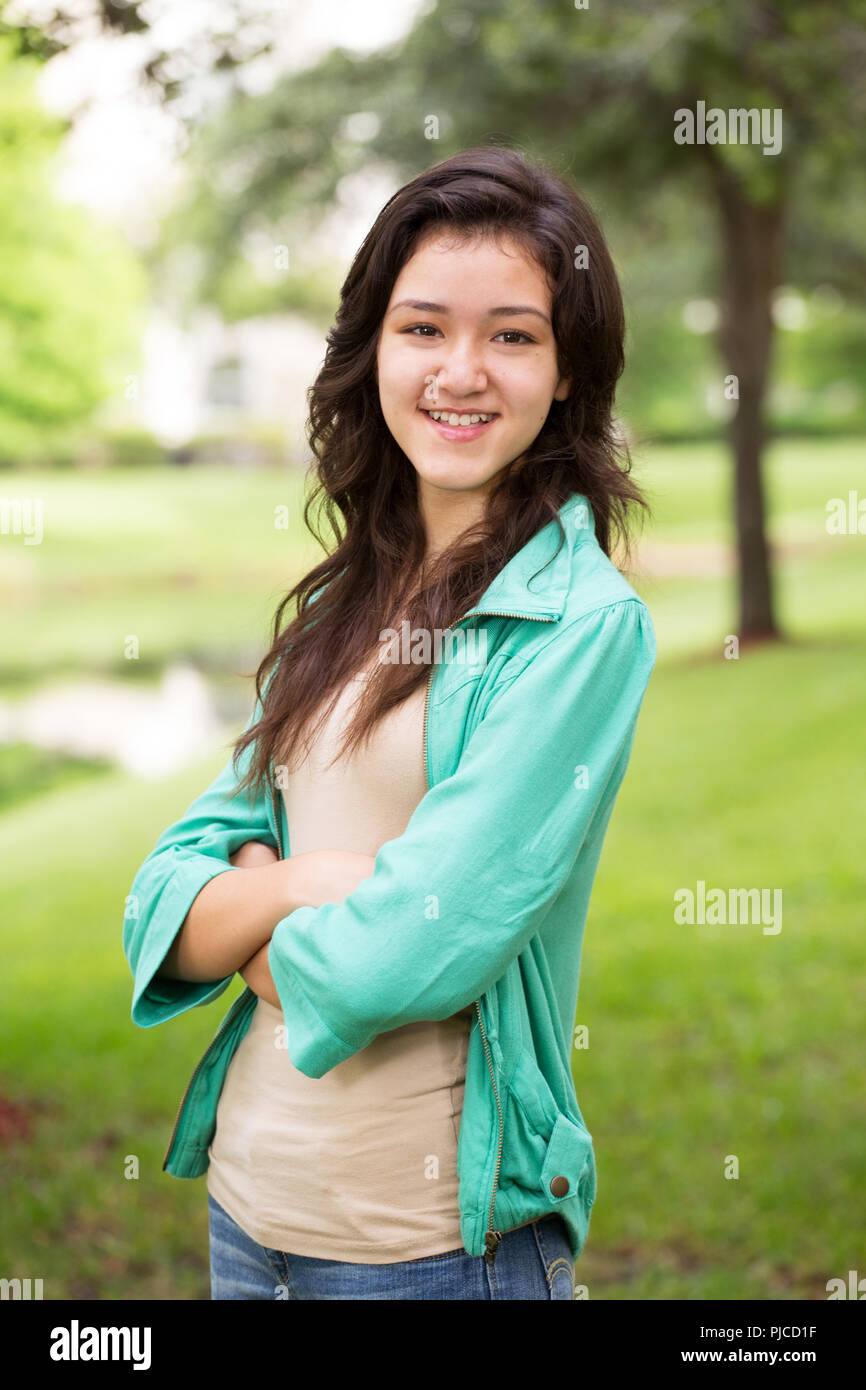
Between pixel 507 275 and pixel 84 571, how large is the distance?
2480 centimetres

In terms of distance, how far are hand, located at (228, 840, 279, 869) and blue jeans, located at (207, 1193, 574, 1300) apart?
0.43 meters

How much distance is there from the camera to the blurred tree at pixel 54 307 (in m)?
16.8

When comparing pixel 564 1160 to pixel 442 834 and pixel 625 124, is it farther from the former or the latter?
pixel 625 124

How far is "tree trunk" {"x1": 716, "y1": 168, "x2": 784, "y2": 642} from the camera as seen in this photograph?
406 inches

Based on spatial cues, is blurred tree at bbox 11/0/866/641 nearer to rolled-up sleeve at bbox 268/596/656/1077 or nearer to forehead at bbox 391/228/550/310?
forehead at bbox 391/228/550/310

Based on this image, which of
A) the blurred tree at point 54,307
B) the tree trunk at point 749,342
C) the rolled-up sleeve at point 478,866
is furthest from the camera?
the blurred tree at point 54,307

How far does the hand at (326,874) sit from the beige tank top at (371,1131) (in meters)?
0.06

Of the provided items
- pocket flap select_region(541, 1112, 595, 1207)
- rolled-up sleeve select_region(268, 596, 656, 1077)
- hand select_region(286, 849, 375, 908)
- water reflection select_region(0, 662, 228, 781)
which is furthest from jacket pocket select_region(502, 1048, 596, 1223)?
water reflection select_region(0, 662, 228, 781)

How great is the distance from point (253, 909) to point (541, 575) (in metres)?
0.48

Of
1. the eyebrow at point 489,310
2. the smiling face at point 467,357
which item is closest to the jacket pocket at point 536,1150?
the smiling face at point 467,357

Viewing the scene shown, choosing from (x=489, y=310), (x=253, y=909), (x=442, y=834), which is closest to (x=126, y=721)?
(x=253, y=909)

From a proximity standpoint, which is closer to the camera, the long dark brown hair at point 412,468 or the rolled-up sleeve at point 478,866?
the rolled-up sleeve at point 478,866

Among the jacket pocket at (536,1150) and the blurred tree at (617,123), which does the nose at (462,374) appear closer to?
the jacket pocket at (536,1150)
